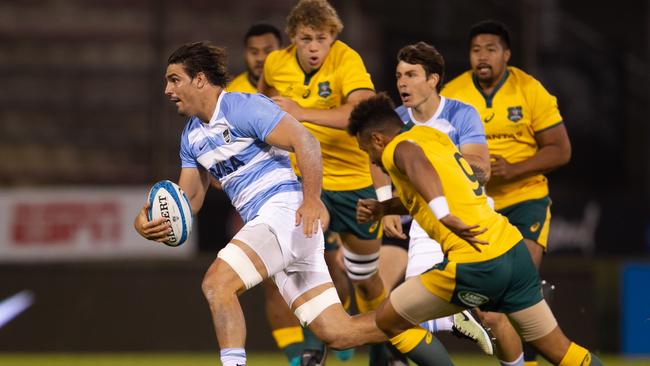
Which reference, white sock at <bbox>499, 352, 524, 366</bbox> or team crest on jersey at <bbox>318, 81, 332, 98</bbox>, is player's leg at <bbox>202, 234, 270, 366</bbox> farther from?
white sock at <bbox>499, 352, 524, 366</bbox>

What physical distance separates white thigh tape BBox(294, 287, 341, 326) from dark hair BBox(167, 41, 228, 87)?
1.27 meters

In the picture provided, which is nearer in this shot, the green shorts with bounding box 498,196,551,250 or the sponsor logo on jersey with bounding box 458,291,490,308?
the sponsor logo on jersey with bounding box 458,291,490,308

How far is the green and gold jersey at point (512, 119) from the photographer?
27.3ft

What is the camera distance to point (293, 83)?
27.3 ft

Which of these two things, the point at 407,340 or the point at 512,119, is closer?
the point at 407,340

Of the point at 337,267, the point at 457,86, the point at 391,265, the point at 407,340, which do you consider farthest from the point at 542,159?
the point at 407,340

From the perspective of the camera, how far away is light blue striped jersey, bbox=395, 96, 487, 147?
7.52 meters

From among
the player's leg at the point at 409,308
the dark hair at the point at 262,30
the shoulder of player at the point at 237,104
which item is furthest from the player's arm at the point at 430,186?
the dark hair at the point at 262,30

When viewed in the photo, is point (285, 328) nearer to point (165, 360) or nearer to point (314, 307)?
point (314, 307)

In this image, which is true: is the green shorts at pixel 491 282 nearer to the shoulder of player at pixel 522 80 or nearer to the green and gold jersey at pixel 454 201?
the green and gold jersey at pixel 454 201

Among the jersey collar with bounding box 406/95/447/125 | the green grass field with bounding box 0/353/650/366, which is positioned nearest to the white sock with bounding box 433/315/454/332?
the jersey collar with bounding box 406/95/447/125

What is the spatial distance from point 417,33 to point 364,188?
4731mm

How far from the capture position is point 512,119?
8.31 metres

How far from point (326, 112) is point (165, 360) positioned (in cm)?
431
